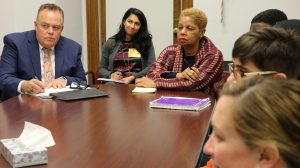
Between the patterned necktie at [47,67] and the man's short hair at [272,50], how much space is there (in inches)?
74.9

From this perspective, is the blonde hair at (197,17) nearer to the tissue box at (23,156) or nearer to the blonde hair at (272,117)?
the tissue box at (23,156)

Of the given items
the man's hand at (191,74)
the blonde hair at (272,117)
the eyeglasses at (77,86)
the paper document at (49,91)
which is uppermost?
the blonde hair at (272,117)

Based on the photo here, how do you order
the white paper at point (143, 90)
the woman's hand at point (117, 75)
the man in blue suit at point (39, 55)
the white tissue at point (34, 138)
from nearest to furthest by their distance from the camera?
the white tissue at point (34, 138)
the white paper at point (143, 90)
the man in blue suit at point (39, 55)
the woman's hand at point (117, 75)

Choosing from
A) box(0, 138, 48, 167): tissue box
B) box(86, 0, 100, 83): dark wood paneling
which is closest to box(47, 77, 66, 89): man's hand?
box(0, 138, 48, 167): tissue box

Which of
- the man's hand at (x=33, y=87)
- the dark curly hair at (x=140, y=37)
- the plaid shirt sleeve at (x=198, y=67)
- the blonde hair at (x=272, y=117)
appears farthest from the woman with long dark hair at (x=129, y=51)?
the blonde hair at (x=272, y=117)

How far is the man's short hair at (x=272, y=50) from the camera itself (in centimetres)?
155

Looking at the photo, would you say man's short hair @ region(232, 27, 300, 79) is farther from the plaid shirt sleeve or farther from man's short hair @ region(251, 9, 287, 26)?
man's short hair @ region(251, 9, 287, 26)

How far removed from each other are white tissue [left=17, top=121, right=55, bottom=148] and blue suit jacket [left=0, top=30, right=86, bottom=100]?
1.43 m

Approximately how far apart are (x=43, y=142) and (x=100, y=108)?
0.77 m

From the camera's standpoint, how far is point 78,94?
262 cm

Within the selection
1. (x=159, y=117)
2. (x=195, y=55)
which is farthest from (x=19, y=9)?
(x=159, y=117)

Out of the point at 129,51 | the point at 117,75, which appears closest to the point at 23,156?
the point at 117,75

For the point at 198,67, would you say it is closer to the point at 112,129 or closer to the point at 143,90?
the point at 143,90

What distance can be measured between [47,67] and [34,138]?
68.9 inches
